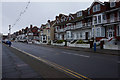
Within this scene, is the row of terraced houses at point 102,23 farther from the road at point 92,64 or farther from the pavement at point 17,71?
the pavement at point 17,71

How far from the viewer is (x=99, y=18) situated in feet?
98.5

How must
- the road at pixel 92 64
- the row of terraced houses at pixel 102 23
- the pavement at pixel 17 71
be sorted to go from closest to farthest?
the pavement at pixel 17 71, the road at pixel 92 64, the row of terraced houses at pixel 102 23

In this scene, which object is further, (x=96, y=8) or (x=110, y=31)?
(x=96, y=8)

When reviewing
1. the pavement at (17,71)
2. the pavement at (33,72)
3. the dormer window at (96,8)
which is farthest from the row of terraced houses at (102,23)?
the pavement at (17,71)

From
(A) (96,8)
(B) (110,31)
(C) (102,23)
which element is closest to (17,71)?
(B) (110,31)

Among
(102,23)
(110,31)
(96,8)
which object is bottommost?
(110,31)

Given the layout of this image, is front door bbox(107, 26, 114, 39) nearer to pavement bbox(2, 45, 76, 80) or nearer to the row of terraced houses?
the row of terraced houses

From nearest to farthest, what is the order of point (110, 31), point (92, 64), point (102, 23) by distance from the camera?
point (92, 64), point (110, 31), point (102, 23)

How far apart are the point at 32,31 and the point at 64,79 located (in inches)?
3458

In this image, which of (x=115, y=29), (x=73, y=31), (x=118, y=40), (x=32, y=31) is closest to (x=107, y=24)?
(x=115, y=29)

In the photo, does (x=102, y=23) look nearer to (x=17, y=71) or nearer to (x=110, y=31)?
(x=110, y=31)

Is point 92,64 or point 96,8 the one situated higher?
point 96,8

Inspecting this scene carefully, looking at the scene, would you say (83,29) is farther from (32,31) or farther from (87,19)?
(32,31)

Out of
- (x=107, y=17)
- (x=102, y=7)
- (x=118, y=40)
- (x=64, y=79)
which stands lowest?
(x=64, y=79)
